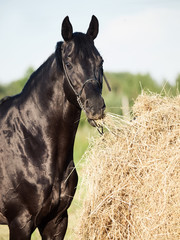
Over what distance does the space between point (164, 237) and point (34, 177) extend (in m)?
1.42

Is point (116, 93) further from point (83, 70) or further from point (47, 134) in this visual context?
point (83, 70)

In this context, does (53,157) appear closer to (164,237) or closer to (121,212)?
(121,212)

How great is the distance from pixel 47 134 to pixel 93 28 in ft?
4.17

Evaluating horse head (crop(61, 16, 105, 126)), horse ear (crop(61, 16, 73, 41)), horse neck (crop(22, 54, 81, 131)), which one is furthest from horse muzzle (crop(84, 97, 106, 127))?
horse ear (crop(61, 16, 73, 41))

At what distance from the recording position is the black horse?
10.8ft

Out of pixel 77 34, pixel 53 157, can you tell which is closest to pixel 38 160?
pixel 53 157

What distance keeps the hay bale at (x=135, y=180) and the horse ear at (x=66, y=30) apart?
0.93 m

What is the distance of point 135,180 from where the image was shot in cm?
348

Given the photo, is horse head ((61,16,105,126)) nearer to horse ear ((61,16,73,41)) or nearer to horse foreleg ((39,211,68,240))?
horse ear ((61,16,73,41))

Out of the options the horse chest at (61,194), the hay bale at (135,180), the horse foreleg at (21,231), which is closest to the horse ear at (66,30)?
the hay bale at (135,180)

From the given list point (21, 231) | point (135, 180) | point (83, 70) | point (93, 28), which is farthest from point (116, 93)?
point (21, 231)

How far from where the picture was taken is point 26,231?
130 inches

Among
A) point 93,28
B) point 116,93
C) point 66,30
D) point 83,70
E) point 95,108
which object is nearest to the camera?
point 95,108

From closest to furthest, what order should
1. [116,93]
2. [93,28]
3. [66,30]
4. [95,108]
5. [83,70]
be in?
1. [95,108]
2. [83,70]
3. [66,30]
4. [93,28]
5. [116,93]
